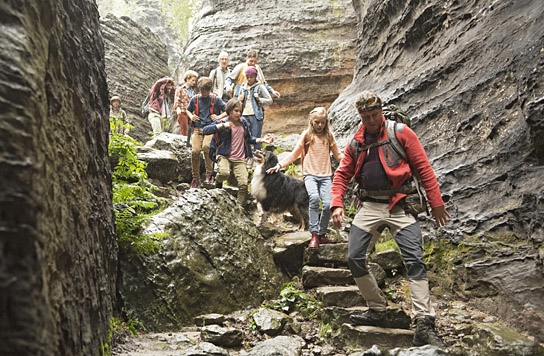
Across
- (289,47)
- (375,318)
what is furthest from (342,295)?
(289,47)

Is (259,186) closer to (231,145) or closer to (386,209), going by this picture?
(231,145)

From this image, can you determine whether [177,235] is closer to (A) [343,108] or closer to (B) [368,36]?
(A) [343,108]

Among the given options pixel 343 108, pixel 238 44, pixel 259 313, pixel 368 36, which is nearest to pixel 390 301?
pixel 259 313

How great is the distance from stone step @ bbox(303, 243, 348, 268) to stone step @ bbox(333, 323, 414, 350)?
188cm

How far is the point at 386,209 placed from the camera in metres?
4.48

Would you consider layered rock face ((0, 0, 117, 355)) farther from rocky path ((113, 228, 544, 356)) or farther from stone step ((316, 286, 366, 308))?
stone step ((316, 286, 366, 308))

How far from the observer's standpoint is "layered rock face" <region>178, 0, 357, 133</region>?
1688 cm

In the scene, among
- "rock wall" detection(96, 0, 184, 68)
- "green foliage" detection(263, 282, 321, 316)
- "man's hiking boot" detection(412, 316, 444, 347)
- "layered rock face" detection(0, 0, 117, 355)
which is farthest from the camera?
"rock wall" detection(96, 0, 184, 68)

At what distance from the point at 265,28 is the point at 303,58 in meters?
2.47

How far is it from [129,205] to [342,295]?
312 cm

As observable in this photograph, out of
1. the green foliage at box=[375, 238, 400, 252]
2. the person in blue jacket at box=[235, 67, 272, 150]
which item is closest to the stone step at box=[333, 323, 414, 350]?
the green foliage at box=[375, 238, 400, 252]

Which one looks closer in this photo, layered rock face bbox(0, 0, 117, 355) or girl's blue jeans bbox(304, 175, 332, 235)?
layered rock face bbox(0, 0, 117, 355)

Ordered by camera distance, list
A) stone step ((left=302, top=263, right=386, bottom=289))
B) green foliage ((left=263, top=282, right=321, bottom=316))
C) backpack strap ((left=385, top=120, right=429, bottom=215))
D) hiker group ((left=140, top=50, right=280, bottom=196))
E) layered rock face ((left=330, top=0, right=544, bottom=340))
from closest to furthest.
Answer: backpack strap ((left=385, top=120, right=429, bottom=215)), layered rock face ((left=330, top=0, right=544, bottom=340)), green foliage ((left=263, top=282, right=321, bottom=316)), stone step ((left=302, top=263, right=386, bottom=289)), hiker group ((left=140, top=50, right=280, bottom=196))

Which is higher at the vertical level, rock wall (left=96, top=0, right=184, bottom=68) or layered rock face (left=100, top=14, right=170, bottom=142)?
rock wall (left=96, top=0, right=184, bottom=68)
